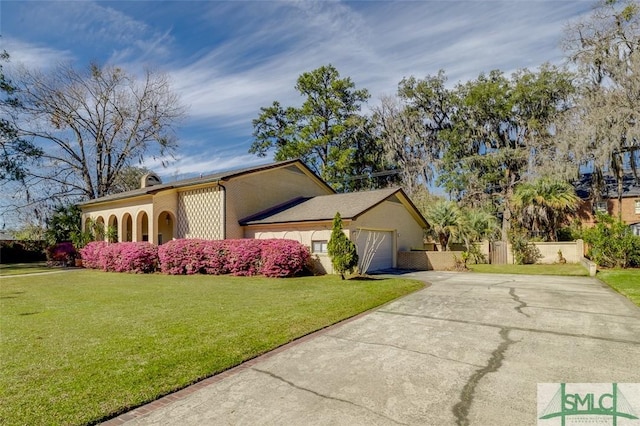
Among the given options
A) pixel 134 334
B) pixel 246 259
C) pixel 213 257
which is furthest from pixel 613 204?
pixel 134 334

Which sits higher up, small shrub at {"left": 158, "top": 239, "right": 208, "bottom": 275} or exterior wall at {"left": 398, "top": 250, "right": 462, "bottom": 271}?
small shrub at {"left": 158, "top": 239, "right": 208, "bottom": 275}

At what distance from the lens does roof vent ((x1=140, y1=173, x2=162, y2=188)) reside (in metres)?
28.1

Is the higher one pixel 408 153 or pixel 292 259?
pixel 408 153

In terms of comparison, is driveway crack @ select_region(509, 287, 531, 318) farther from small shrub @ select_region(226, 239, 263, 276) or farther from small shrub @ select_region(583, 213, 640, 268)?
small shrub @ select_region(226, 239, 263, 276)

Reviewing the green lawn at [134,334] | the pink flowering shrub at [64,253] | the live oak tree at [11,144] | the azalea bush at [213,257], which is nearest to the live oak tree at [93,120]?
the live oak tree at [11,144]

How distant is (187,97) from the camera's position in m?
32.8

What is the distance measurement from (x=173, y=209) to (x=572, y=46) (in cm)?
3043

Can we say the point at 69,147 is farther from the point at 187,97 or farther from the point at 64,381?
the point at 64,381

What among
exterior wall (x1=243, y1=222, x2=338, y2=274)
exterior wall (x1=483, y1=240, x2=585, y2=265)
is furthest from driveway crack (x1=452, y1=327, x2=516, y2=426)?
exterior wall (x1=483, y1=240, x2=585, y2=265)

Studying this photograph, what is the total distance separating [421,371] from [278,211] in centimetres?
1544

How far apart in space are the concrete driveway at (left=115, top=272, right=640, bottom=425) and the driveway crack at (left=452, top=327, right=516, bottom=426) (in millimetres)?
12

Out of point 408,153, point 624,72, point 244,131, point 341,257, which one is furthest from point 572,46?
point 244,131

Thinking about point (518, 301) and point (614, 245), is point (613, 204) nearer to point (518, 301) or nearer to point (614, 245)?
point (614, 245)

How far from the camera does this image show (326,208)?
17734 mm
